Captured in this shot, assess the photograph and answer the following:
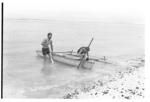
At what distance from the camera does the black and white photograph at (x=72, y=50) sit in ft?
7.66

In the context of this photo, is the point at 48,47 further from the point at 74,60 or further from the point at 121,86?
the point at 121,86

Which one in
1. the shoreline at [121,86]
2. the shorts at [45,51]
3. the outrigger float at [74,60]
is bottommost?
the shoreline at [121,86]

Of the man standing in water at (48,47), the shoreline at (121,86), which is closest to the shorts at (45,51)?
the man standing in water at (48,47)

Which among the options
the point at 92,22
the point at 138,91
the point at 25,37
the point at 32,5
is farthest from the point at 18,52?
the point at 138,91

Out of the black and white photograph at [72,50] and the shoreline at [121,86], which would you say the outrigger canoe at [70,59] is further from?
the shoreline at [121,86]

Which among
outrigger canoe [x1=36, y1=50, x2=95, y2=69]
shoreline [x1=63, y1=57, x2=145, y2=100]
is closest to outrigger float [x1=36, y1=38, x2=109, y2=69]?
outrigger canoe [x1=36, y1=50, x2=95, y2=69]

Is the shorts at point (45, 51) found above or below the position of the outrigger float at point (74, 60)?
above

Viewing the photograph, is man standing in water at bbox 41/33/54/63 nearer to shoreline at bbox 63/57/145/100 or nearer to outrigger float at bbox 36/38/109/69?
outrigger float at bbox 36/38/109/69

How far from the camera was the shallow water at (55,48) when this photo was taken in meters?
2.34

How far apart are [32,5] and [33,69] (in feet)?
1.34

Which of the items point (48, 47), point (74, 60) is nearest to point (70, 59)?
point (74, 60)

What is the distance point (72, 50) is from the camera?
7.76ft

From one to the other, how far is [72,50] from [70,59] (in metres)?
0.06

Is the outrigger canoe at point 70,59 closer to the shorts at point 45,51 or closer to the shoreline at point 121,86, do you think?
the shorts at point 45,51
